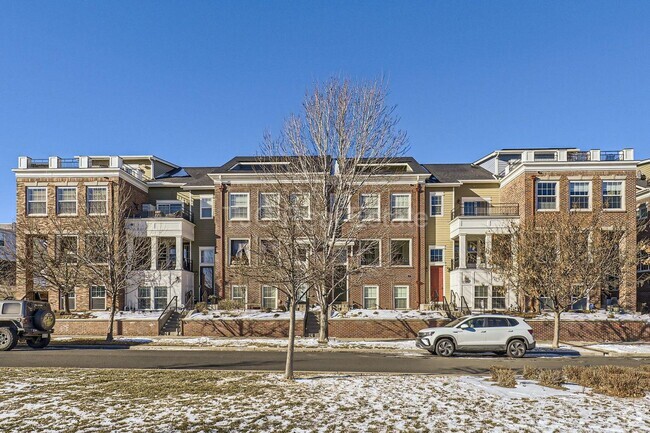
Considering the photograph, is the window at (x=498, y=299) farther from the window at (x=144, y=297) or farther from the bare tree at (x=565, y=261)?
the window at (x=144, y=297)

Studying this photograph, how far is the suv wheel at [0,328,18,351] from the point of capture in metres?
18.8

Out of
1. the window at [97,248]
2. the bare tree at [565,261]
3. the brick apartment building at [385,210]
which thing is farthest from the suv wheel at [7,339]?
the bare tree at [565,261]

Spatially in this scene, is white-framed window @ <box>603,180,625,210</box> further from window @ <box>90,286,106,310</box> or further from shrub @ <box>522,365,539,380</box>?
window @ <box>90,286,106,310</box>

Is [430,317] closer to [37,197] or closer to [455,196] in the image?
[455,196]

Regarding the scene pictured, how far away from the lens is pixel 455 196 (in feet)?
111

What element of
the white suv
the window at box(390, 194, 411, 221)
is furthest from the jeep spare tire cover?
the window at box(390, 194, 411, 221)

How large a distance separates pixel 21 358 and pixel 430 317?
1770cm

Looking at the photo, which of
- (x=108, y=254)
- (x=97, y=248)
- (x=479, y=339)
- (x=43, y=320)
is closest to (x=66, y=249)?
(x=97, y=248)

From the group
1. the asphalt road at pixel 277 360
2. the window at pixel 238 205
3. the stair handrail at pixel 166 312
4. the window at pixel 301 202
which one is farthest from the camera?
the window at pixel 238 205

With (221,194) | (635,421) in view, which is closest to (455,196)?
(221,194)

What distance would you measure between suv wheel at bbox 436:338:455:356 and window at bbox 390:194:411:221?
47.0ft

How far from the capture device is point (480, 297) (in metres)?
29.8

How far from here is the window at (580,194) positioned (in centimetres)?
2958

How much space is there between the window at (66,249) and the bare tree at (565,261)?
21845mm
